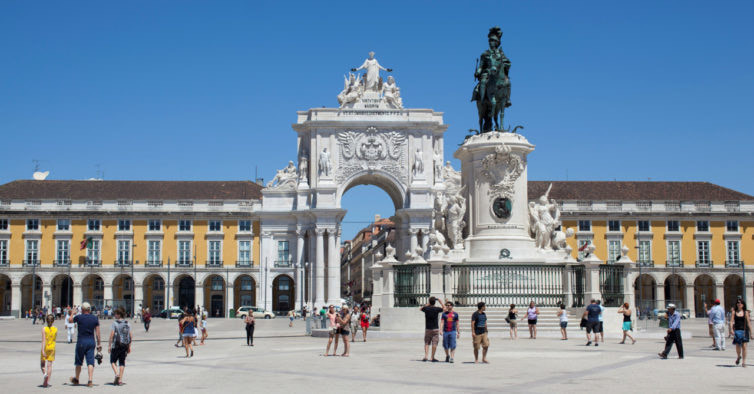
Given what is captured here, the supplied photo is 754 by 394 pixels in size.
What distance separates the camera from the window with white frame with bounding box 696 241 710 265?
8138cm

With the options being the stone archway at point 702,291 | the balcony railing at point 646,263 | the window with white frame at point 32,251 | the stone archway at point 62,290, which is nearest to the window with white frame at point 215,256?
the stone archway at point 62,290

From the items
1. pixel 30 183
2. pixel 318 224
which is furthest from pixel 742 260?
pixel 30 183

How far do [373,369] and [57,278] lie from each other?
7113 cm

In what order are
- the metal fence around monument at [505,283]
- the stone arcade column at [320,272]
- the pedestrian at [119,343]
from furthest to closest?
the stone arcade column at [320,272] → the metal fence around monument at [505,283] → the pedestrian at [119,343]

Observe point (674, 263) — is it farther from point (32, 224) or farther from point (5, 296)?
point (5, 296)

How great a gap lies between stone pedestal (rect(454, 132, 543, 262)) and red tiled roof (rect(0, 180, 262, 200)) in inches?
2376

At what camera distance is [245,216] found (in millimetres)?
83750

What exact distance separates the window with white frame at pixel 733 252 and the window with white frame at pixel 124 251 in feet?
173

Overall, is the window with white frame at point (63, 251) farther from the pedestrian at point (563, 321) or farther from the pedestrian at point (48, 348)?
the pedestrian at point (48, 348)

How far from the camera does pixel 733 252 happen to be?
81.2 m

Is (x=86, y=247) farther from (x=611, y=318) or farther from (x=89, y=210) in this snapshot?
(x=611, y=318)

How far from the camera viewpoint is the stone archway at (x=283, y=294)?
85938 mm

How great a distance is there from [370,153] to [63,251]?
28.7 m

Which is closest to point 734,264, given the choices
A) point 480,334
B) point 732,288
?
point 732,288
